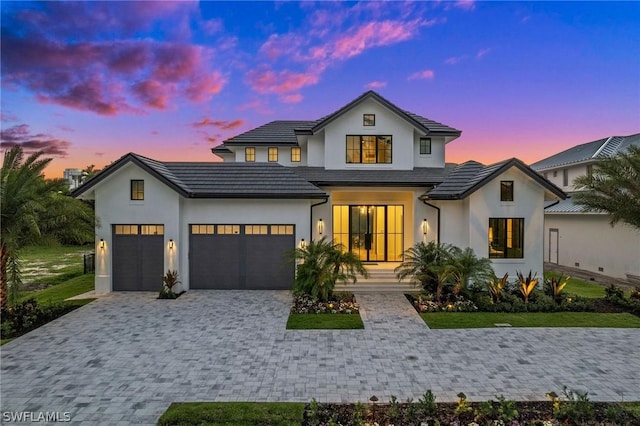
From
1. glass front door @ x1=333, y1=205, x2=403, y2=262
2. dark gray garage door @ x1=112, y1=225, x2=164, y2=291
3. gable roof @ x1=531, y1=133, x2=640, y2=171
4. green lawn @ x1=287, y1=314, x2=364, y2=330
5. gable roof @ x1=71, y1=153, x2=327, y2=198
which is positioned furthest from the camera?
gable roof @ x1=531, y1=133, x2=640, y2=171

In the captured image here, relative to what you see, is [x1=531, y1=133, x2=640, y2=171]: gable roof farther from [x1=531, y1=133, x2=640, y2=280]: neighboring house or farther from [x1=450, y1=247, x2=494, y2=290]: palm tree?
[x1=450, y1=247, x2=494, y2=290]: palm tree

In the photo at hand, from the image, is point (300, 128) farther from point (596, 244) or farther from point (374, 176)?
point (596, 244)

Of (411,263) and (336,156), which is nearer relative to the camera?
(411,263)

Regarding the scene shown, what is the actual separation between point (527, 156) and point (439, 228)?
2213cm

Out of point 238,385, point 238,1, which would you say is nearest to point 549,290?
point 238,385

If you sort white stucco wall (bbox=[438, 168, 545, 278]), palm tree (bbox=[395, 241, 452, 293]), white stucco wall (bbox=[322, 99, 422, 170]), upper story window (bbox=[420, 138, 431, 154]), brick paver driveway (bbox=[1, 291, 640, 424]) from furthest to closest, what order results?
upper story window (bbox=[420, 138, 431, 154]) < white stucco wall (bbox=[322, 99, 422, 170]) < white stucco wall (bbox=[438, 168, 545, 278]) < palm tree (bbox=[395, 241, 452, 293]) < brick paver driveway (bbox=[1, 291, 640, 424])

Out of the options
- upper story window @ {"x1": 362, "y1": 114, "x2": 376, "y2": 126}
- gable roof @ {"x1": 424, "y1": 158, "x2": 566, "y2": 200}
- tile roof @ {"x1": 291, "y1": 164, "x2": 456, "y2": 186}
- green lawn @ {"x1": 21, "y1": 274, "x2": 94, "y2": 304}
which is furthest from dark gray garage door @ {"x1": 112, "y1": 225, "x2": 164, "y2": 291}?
→ gable roof @ {"x1": 424, "y1": 158, "x2": 566, "y2": 200}

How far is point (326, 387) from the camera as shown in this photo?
5.86 metres

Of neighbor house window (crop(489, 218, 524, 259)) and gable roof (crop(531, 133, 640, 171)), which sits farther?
gable roof (crop(531, 133, 640, 171))

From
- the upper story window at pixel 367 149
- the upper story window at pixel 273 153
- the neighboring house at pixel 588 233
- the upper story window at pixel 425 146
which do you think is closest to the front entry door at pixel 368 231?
the upper story window at pixel 367 149

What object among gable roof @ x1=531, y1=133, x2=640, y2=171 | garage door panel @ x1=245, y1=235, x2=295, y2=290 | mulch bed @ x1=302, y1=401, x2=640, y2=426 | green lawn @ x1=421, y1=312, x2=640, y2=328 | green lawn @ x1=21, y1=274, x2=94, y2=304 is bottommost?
A: green lawn @ x1=21, y1=274, x2=94, y2=304

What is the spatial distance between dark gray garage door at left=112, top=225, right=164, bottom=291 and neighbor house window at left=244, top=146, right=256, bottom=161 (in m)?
7.46

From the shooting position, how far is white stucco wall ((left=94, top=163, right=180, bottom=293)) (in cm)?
1273

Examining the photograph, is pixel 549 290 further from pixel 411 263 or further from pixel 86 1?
pixel 86 1
